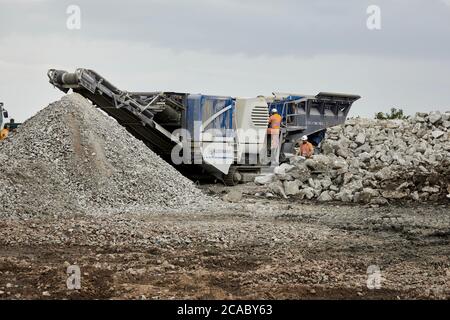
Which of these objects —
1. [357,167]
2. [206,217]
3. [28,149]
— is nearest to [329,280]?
[206,217]

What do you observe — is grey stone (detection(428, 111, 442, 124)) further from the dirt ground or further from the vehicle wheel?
the dirt ground

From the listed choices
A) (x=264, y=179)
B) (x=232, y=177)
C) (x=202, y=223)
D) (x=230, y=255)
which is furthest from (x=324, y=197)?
(x=230, y=255)

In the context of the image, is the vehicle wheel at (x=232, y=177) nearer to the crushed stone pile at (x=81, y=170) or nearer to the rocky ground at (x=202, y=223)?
the rocky ground at (x=202, y=223)

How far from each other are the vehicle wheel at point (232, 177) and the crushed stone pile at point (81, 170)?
3.90 meters

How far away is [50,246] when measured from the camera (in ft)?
34.1

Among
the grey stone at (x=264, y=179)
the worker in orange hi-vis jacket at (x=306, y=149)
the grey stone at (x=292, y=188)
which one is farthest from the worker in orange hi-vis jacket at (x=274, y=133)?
the grey stone at (x=292, y=188)

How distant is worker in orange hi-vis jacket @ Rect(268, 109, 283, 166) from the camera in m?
20.8

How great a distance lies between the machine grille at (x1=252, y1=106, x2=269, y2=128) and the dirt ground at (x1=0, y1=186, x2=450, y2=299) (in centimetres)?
556

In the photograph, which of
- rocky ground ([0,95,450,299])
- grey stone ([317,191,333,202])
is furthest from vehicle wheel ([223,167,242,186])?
grey stone ([317,191,333,202])

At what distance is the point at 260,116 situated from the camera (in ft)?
65.9

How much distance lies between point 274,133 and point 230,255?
11257mm

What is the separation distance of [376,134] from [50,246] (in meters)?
17.3
